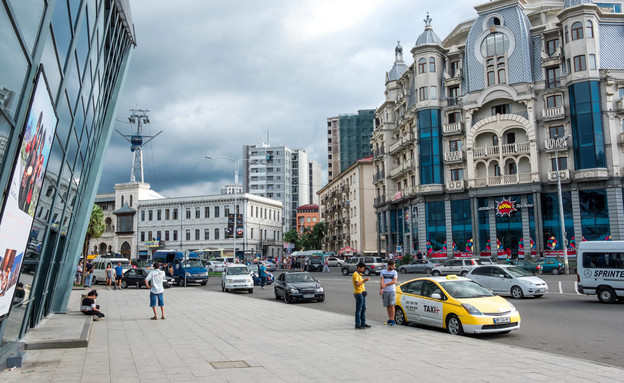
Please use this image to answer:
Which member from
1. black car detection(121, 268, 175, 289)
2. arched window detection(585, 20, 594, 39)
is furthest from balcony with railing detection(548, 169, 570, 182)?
black car detection(121, 268, 175, 289)

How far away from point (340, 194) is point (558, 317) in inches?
2957

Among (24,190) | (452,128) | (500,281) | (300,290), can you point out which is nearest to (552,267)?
(452,128)

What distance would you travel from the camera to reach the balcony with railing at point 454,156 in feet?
178

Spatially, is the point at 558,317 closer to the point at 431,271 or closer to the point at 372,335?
the point at 372,335

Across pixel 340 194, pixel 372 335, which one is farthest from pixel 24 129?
pixel 340 194

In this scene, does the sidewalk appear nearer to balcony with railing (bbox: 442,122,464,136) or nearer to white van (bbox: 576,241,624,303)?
white van (bbox: 576,241,624,303)

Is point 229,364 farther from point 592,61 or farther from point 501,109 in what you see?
point 501,109

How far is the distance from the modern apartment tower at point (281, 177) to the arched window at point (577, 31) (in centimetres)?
9598

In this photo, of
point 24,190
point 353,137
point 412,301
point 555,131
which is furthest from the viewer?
point 353,137

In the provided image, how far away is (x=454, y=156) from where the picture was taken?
5456 cm

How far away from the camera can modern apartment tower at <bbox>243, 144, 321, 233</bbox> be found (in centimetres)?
14012

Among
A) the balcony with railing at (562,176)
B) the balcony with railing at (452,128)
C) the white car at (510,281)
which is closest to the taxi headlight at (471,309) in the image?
the white car at (510,281)

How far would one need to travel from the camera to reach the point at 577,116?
48.1m

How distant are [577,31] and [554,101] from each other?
6.88 metres
